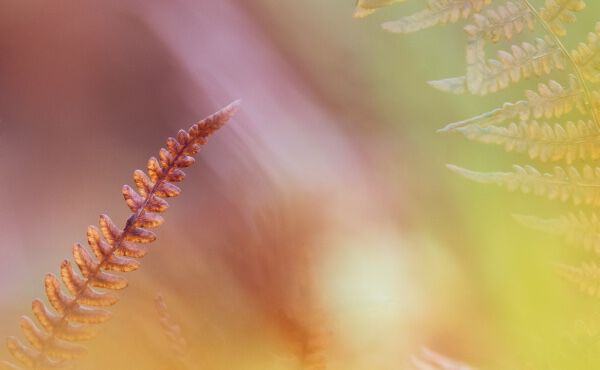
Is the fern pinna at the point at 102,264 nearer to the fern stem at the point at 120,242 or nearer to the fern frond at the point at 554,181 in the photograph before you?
the fern stem at the point at 120,242

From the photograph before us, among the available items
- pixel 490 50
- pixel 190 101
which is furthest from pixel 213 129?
pixel 490 50

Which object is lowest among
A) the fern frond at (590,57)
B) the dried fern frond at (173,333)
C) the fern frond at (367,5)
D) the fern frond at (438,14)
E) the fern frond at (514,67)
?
the fern frond at (590,57)

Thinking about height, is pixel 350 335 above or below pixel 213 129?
below

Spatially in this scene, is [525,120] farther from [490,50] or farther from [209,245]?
[209,245]

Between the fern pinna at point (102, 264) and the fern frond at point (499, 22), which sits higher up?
the fern pinna at point (102, 264)

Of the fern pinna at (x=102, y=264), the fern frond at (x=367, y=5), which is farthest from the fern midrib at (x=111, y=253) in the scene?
the fern frond at (x=367, y=5)

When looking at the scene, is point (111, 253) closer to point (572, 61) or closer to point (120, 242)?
point (120, 242)
